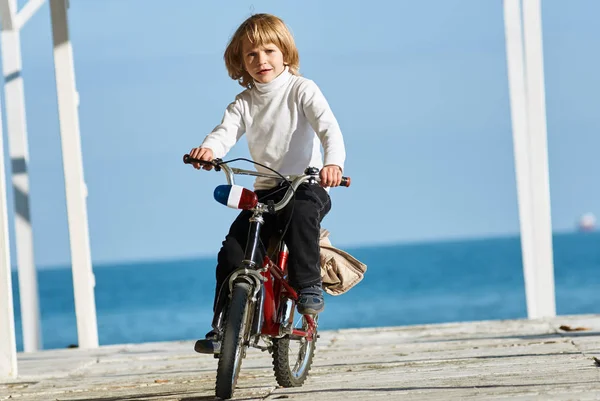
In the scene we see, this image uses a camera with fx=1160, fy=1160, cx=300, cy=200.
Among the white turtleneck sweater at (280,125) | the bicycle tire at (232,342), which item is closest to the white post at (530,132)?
the white turtleneck sweater at (280,125)

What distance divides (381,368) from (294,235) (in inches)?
41.8

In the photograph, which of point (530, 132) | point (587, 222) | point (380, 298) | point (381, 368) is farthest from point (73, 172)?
point (587, 222)

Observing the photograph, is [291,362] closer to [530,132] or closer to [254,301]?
[254,301]

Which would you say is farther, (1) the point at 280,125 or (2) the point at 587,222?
(2) the point at 587,222

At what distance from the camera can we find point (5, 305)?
212 inches

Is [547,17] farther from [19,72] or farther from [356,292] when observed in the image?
[19,72]

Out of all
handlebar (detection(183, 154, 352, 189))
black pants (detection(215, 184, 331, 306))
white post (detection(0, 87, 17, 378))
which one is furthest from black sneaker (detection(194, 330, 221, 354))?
white post (detection(0, 87, 17, 378))

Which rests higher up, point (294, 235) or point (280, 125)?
point (280, 125)

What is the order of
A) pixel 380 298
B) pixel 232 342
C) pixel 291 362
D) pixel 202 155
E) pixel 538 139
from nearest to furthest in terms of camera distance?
pixel 232 342, pixel 202 155, pixel 291 362, pixel 538 139, pixel 380 298

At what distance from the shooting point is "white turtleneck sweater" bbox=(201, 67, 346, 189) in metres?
4.12

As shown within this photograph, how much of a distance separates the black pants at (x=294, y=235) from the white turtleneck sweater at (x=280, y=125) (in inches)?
5.7

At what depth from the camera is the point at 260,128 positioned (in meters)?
4.20

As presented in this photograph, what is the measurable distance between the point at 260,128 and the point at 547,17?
168ft

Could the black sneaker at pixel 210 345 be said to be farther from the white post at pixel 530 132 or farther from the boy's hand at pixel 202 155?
the white post at pixel 530 132
